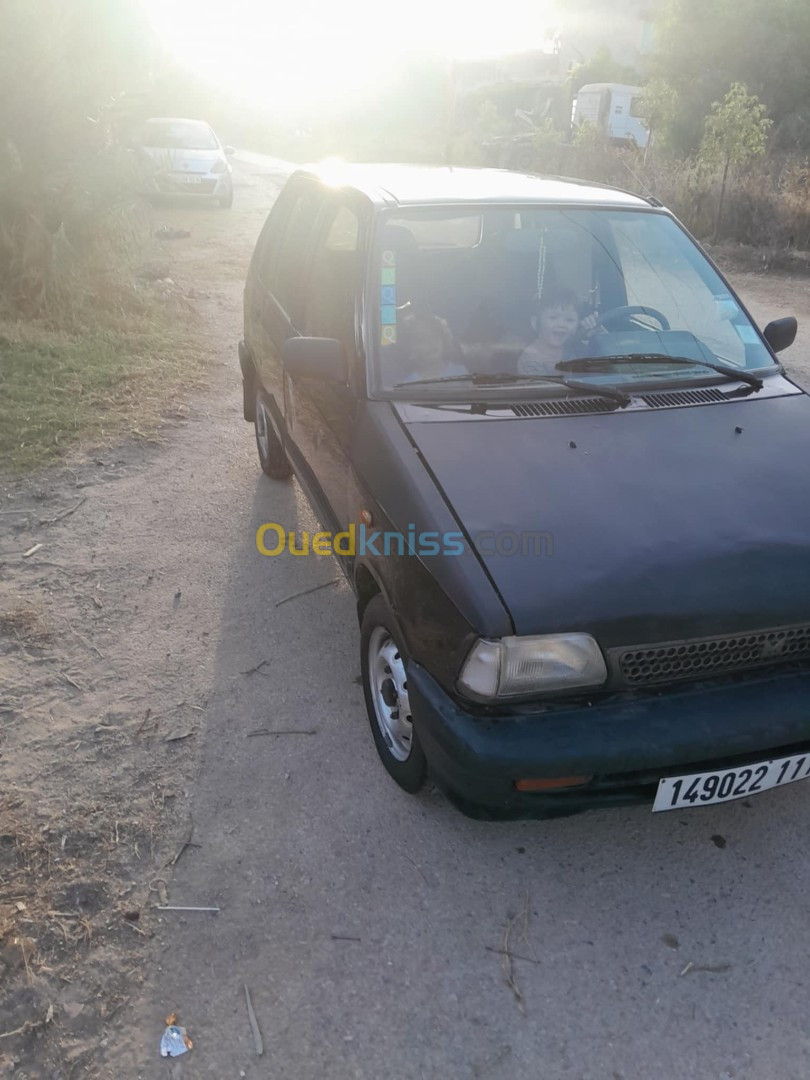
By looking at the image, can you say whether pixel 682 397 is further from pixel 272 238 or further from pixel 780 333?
pixel 272 238

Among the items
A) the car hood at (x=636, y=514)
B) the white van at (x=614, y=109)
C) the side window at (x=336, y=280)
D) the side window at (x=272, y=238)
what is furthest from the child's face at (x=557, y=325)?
the white van at (x=614, y=109)

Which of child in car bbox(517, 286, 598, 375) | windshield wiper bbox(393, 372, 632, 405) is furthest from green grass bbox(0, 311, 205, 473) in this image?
child in car bbox(517, 286, 598, 375)

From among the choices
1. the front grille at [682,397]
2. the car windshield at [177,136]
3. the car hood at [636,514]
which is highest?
the front grille at [682,397]

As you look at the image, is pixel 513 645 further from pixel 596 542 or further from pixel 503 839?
pixel 503 839

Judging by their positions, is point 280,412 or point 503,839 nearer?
point 503,839

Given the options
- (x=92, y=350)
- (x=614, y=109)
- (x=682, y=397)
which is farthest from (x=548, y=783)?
(x=614, y=109)

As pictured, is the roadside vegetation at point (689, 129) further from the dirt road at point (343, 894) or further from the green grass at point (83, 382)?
the green grass at point (83, 382)

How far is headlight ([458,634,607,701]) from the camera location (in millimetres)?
2189

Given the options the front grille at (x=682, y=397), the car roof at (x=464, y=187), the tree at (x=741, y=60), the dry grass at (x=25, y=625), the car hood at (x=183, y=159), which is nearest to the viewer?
A: the front grille at (x=682, y=397)

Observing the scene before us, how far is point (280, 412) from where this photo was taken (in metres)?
4.42

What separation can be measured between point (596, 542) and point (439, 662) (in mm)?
556

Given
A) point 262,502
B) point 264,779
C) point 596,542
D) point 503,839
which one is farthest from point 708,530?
point 262,502

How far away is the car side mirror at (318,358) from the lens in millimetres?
3092

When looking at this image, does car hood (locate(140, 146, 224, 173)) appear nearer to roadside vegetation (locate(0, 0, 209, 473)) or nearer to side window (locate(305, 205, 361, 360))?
roadside vegetation (locate(0, 0, 209, 473))
